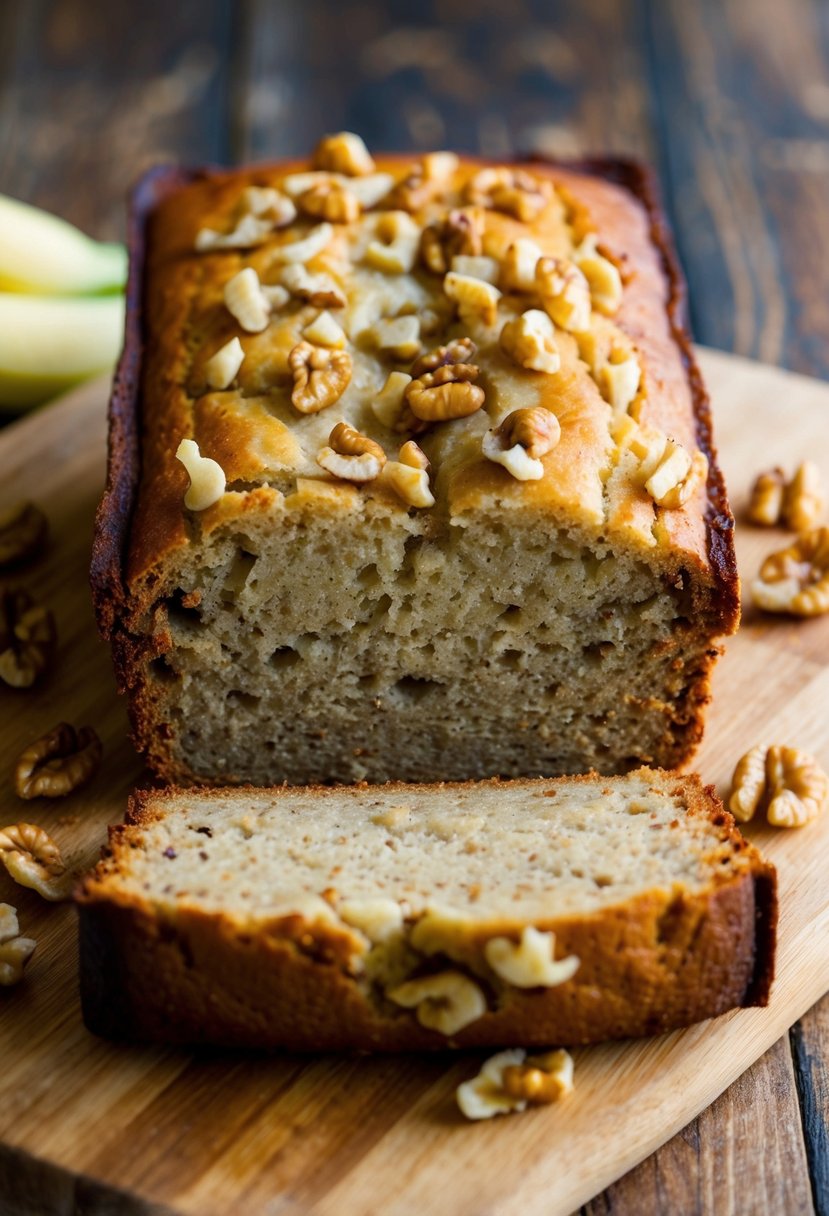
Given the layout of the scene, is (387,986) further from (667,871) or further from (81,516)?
(81,516)

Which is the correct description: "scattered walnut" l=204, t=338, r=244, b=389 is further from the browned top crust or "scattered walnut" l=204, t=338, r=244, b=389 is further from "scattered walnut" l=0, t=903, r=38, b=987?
"scattered walnut" l=0, t=903, r=38, b=987

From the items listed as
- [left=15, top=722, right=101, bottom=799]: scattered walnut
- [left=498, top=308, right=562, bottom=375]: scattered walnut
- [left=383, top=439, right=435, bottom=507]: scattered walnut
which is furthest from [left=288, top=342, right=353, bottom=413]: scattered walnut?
[left=15, top=722, right=101, bottom=799]: scattered walnut

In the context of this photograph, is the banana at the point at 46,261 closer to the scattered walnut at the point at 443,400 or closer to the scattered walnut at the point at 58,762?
the scattered walnut at the point at 58,762

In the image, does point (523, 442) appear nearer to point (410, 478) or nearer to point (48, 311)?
point (410, 478)

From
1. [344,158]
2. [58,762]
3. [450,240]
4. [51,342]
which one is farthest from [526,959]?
[51,342]

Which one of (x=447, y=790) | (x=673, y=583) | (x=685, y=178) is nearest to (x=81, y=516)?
(x=447, y=790)

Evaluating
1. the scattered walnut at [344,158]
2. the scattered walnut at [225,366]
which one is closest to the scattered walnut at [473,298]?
the scattered walnut at [225,366]

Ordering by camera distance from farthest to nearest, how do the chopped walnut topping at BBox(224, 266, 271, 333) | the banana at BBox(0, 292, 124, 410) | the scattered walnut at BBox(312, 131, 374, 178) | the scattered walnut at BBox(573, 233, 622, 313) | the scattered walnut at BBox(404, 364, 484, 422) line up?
the banana at BBox(0, 292, 124, 410)
the scattered walnut at BBox(312, 131, 374, 178)
the scattered walnut at BBox(573, 233, 622, 313)
the chopped walnut topping at BBox(224, 266, 271, 333)
the scattered walnut at BBox(404, 364, 484, 422)

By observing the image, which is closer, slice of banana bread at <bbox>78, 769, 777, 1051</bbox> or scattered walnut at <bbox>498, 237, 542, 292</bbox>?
slice of banana bread at <bbox>78, 769, 777, 1051</bbox>
